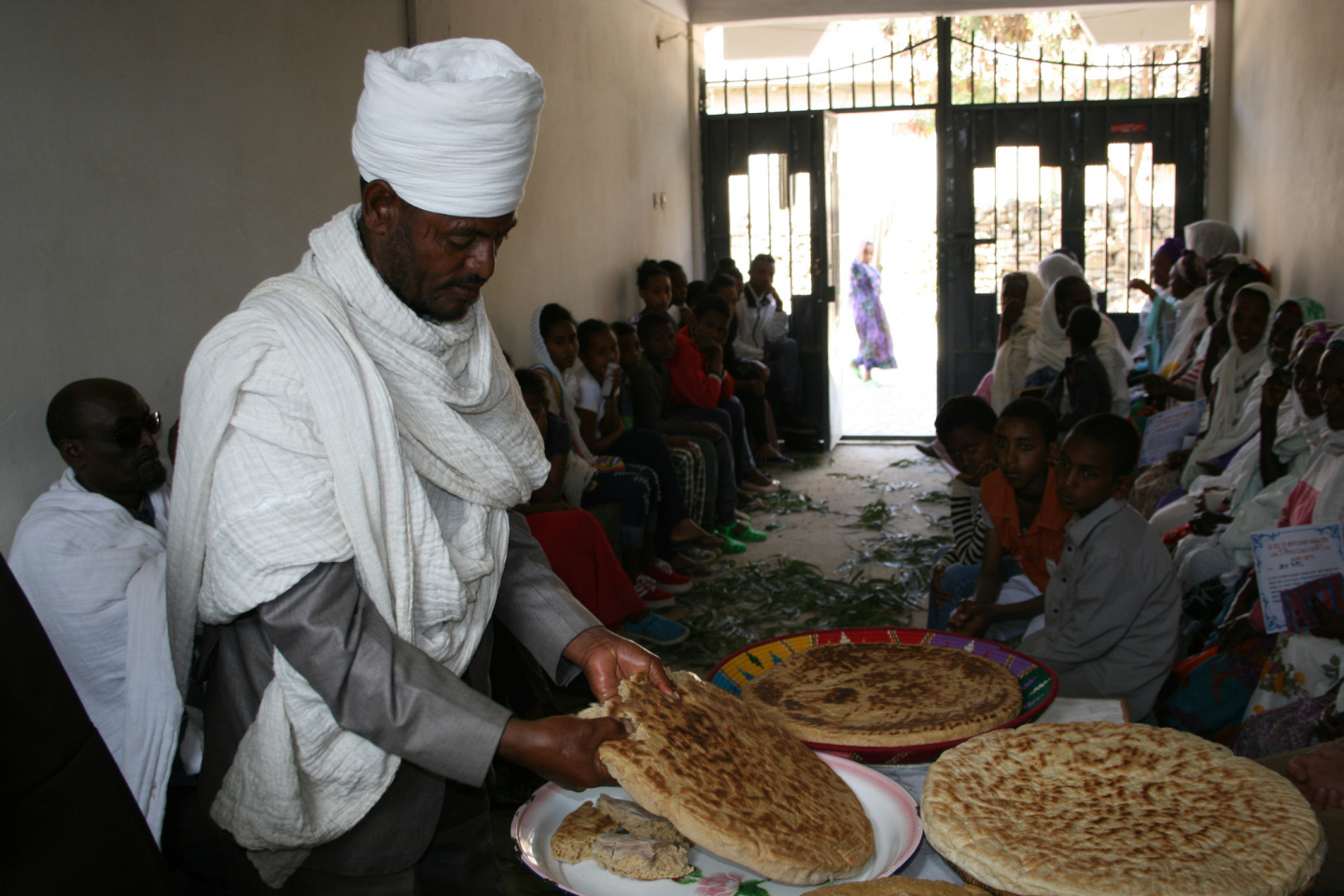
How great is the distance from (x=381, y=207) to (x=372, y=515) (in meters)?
0.44

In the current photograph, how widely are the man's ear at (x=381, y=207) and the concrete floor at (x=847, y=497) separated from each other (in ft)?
13.1

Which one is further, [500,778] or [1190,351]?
[1190,351]

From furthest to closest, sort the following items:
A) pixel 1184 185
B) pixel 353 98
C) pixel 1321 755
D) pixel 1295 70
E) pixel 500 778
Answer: pixel 1184 185 < pixel 1295 70 < pixel 353 98 < pixel 500 778 < pixel 1321 755

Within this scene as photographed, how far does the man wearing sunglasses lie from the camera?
2.22m

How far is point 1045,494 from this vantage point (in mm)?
3391

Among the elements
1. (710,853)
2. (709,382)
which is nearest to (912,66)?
(709,382)

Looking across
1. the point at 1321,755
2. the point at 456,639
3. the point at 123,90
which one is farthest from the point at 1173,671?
the point at 123,90

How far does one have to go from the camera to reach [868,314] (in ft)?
44.5

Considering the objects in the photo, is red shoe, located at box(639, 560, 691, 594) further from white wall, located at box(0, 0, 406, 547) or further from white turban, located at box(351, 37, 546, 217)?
white turban, located at box(351, 37, 546, 217)

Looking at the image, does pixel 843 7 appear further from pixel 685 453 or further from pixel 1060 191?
pixel 685 453

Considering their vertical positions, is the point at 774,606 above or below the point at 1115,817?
below

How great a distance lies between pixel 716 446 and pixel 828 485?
1.47m

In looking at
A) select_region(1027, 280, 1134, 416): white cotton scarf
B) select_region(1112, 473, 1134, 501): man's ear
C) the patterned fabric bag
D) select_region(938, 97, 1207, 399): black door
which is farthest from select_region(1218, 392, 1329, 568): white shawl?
select_region(938, 97, 1207, 399): black door

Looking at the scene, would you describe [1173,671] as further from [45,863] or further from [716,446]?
[716,446]
